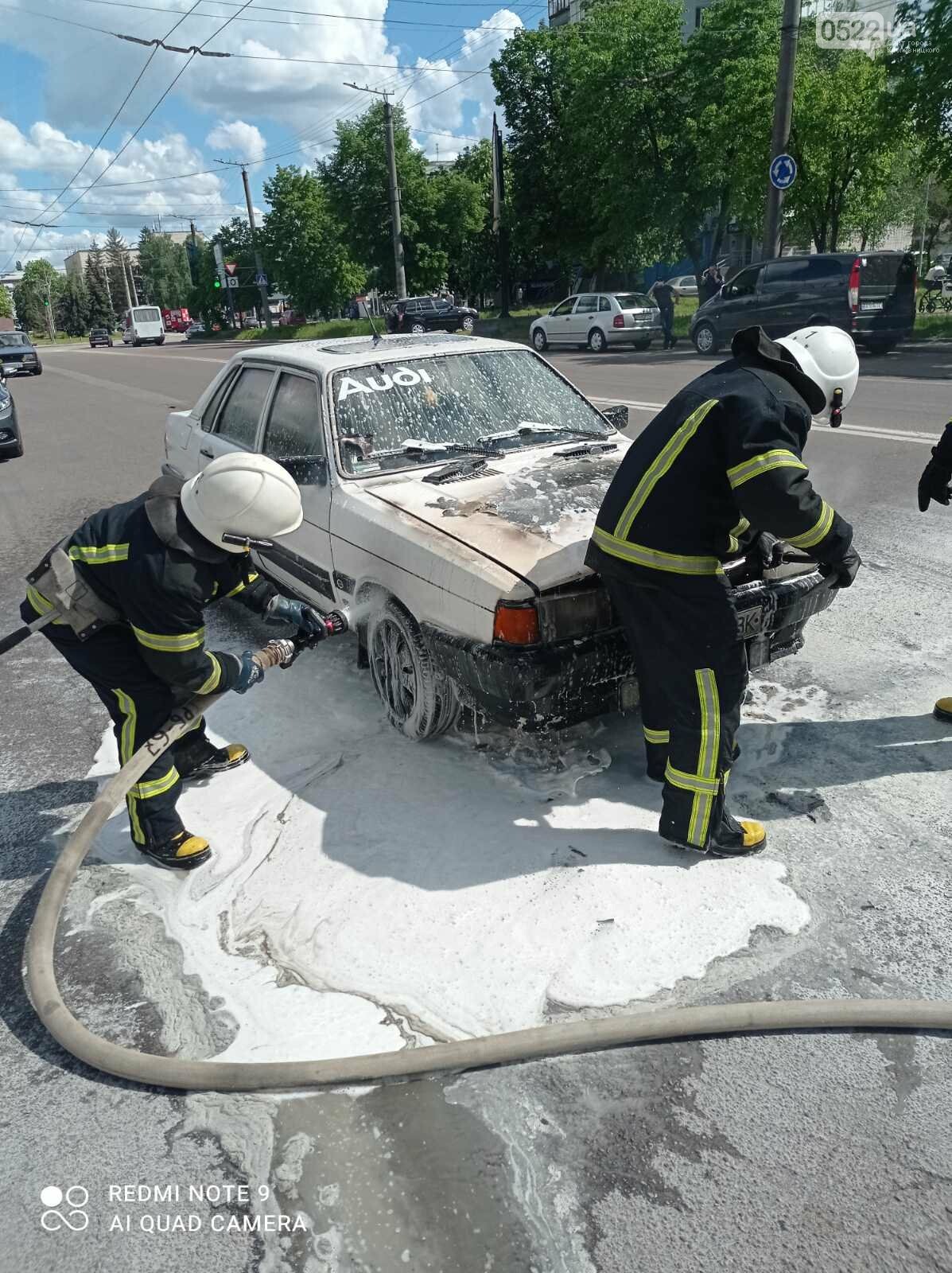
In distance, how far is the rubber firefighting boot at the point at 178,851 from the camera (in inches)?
128

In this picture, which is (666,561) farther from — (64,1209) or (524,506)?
(64,1209)

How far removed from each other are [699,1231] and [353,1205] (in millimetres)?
738

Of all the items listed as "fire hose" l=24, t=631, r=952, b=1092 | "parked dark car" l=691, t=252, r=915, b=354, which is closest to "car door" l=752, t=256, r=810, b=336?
"parked dark car" l=691, t=252, r=915, b=354

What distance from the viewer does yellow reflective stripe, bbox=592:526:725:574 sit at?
9.55ft

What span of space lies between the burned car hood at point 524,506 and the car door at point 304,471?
33 cm

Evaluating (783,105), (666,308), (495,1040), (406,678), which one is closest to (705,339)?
(666,308)

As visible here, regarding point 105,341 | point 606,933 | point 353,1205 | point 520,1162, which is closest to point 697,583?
point 606,933

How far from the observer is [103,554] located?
2.92 m

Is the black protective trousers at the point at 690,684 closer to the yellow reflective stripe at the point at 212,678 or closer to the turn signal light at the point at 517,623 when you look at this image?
the turn signal light at the point at 517,623

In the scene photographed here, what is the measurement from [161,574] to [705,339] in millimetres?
18627

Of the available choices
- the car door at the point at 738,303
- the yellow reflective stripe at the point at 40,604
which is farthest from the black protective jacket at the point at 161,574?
the car door at the point at 738,303

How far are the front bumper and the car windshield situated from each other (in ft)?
3.71

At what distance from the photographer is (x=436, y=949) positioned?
109 inches

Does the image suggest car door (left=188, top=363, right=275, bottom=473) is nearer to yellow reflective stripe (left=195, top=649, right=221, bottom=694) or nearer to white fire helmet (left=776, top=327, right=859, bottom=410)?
yellow reflective stripe (left=195, top=649, right=221, bottom=694)
